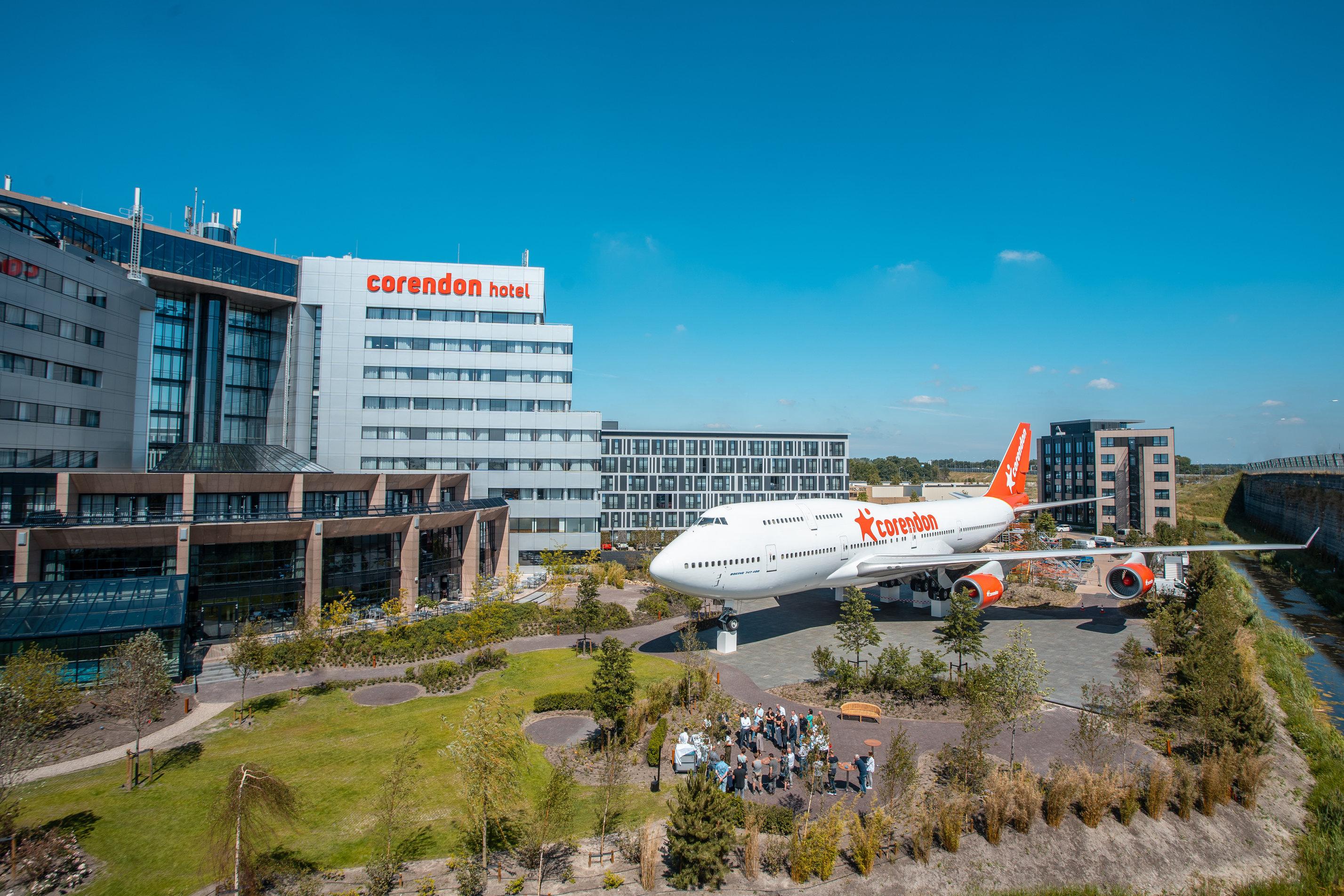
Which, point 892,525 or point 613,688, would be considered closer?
point 613,688

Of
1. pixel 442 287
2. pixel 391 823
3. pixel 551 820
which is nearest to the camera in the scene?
pixel 391 823

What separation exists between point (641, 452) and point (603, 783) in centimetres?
8529

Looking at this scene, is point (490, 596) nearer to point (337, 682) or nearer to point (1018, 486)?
point (337, 682)

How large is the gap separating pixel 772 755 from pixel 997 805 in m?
8.01

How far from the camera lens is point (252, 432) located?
70.2 metres

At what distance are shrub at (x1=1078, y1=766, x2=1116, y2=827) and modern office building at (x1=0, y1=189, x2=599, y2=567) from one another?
171ft

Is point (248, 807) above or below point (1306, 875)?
above

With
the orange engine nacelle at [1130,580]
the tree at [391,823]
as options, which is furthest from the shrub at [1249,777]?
the tree at [391,823]

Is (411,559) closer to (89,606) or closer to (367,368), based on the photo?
(89,606)

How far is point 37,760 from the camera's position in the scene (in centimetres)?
2298

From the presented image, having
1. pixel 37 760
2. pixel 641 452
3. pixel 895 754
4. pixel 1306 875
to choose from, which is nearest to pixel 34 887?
pixel 37 760

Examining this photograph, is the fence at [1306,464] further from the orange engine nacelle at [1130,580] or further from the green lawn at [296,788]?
the green lawn at [296,788]

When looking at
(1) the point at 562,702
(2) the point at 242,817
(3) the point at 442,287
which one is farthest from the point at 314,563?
(3) the point at 442,287

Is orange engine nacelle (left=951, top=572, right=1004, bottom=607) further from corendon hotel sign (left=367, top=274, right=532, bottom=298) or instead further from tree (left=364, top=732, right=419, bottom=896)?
corendon hotel sign (left=367, top=274, right=532, bottom=298)
